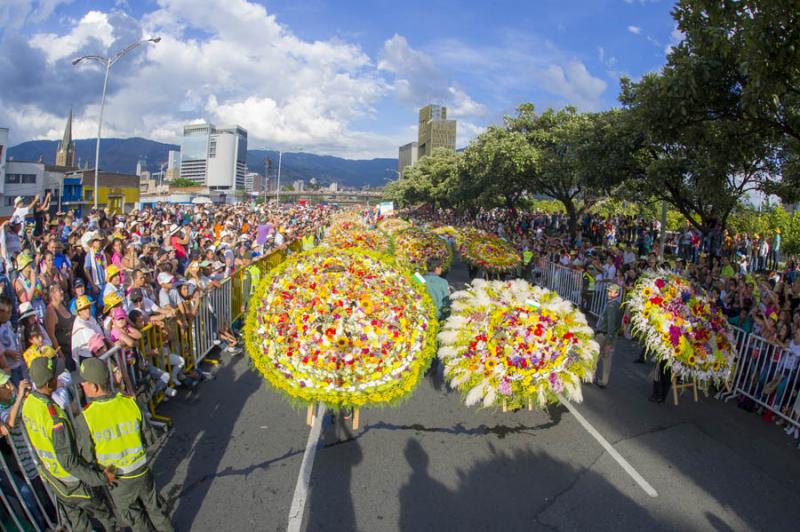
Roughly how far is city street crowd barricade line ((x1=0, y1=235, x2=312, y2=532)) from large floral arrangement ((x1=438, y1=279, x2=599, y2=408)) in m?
3.73

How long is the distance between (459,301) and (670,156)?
1237 cm

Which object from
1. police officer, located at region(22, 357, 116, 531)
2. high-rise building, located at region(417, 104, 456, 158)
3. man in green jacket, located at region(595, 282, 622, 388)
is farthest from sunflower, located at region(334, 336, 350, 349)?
high-rise building, located at region(417, 104, 456, 158)

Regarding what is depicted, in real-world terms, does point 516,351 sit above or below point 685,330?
below

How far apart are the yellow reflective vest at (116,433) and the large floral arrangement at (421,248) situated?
33.9 ft

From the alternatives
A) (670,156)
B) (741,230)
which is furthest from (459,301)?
(741,230)

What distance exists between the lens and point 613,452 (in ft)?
20.9

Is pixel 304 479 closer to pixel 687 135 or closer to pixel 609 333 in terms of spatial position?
pixel 609 333

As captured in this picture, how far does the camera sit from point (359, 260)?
20.5 ft

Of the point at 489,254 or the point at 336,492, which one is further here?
the point at 489,254

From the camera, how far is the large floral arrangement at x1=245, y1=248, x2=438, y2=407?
5375 mm

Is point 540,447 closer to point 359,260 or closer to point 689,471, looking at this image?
point 689,471

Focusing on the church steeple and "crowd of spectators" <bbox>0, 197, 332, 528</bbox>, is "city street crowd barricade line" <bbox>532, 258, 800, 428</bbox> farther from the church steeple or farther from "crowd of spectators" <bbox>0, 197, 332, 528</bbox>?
the church steeple

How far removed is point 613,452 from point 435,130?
606 feet

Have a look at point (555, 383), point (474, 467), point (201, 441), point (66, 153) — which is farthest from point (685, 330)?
point (66, 153)
